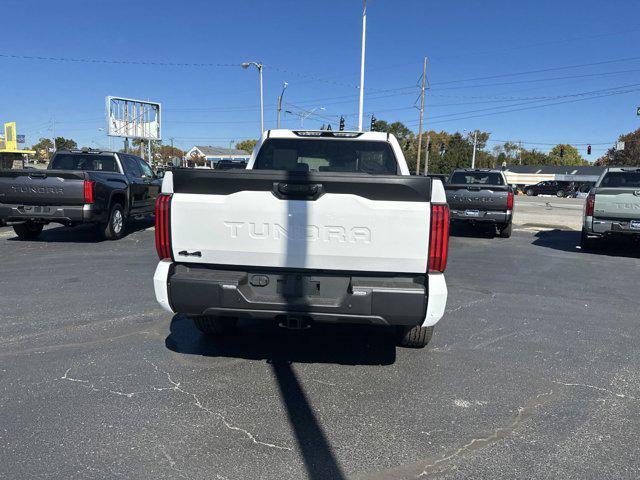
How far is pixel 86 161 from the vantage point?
11.5 metres

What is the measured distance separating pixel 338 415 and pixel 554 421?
145cm

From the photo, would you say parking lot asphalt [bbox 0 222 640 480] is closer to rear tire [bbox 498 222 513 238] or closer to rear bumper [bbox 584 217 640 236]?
rear bumper [bbox 584 217 640 236]

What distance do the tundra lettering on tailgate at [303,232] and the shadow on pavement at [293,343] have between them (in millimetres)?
1283

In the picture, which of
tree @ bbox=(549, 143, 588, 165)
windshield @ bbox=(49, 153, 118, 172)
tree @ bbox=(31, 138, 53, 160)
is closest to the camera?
windshield @ bbox=(49, 153, 118, 172)

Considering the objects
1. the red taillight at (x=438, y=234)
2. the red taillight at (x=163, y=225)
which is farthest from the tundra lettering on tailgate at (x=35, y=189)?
the red taillight at (x=438, y=234)

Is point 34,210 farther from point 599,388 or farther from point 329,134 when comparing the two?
point 599,388

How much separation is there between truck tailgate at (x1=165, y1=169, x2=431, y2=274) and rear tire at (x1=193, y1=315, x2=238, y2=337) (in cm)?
97

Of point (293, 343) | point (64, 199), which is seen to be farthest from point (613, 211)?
point (64, 199)

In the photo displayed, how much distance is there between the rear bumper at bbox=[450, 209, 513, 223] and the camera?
12.1 meters

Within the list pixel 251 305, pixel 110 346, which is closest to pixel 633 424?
pixel 251 305

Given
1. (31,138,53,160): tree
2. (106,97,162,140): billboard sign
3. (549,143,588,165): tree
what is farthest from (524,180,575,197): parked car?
(31,138,53,160): tree

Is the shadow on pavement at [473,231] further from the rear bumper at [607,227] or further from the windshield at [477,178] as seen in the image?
the rear bumper at [607,227]

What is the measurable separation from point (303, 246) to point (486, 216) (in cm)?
965

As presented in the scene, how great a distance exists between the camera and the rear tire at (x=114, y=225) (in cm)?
1047
